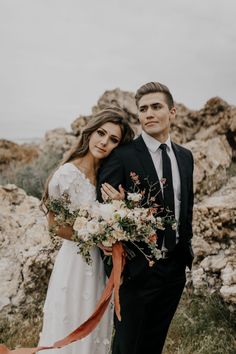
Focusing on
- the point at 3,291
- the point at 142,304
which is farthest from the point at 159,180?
the point at 3,291

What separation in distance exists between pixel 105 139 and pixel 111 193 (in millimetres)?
650

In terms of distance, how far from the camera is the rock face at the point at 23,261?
5.59 m

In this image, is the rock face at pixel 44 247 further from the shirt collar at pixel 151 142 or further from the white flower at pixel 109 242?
the white flower at pixel 109 242

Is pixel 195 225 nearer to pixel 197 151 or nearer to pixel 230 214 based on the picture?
pixel 230 214

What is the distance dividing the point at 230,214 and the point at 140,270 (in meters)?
2.76

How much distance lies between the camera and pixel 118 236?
3002mm

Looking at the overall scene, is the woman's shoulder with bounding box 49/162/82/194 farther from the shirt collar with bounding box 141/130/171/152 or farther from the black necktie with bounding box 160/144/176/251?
the black necktie with bounding box 160/144/176/251

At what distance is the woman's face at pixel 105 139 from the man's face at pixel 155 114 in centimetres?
26

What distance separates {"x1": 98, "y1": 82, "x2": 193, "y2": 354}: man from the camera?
340 centimetres

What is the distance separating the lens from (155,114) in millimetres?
3627

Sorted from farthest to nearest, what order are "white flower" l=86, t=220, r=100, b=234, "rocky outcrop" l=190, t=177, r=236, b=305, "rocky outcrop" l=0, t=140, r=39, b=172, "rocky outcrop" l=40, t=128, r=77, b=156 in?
1. "rocky outcrop" l=0, t=140, r=39, b=172
2. "rocky outcrop" l=40, t=128, r=77, b=156
3. "rocky outcrop" l=190, t=177, r=236, b=305
4. "white flower" l=86, t=220, r=100, b=234

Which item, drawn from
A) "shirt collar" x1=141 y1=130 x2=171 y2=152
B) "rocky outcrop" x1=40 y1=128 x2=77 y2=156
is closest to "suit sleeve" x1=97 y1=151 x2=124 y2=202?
"shirt collar" x1=141 y1=130 x2=171 y2=152

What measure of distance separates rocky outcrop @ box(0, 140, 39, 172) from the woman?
8952 millimetres

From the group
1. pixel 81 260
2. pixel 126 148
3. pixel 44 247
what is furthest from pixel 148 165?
pixel 44 247
